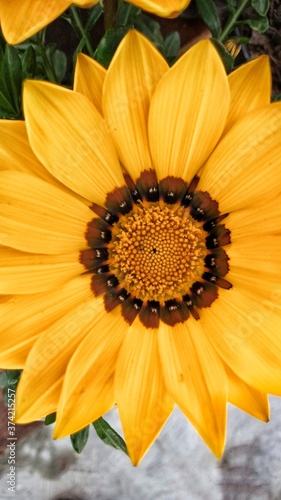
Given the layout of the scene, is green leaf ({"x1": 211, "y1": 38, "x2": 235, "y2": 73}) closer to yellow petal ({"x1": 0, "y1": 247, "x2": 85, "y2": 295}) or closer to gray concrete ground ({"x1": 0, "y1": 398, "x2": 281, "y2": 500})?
yellow petal ({"x1": 0, "y1": 247, "x2": 85, "y2": 295})

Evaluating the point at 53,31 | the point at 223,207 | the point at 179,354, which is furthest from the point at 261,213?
the point at 53,31

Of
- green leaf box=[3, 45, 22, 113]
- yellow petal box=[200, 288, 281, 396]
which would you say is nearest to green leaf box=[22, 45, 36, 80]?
green leaf box=[3, 45, 22, 113]

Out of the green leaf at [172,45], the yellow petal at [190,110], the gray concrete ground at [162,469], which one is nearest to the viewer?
the yellow petal at [190,110]

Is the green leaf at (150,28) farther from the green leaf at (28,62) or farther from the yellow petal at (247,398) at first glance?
the yellow petal at (247,398)

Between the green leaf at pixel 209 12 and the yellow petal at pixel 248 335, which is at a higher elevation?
the green leaf at pixel 209 12

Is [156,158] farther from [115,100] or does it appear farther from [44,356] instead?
[44,356]

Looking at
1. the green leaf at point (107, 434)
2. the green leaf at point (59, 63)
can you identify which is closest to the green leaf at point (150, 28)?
the green leaf at point (59, 63)

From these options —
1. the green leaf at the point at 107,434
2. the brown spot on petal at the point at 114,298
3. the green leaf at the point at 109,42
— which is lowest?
the green leaf at the point at 107,434

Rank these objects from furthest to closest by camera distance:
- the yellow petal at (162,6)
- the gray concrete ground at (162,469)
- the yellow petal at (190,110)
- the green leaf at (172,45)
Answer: the gray concrete ground at (162,469) → the green leaf at (172,45) → the yellow petal at (190,110) → the yellow petal at (162,6)
